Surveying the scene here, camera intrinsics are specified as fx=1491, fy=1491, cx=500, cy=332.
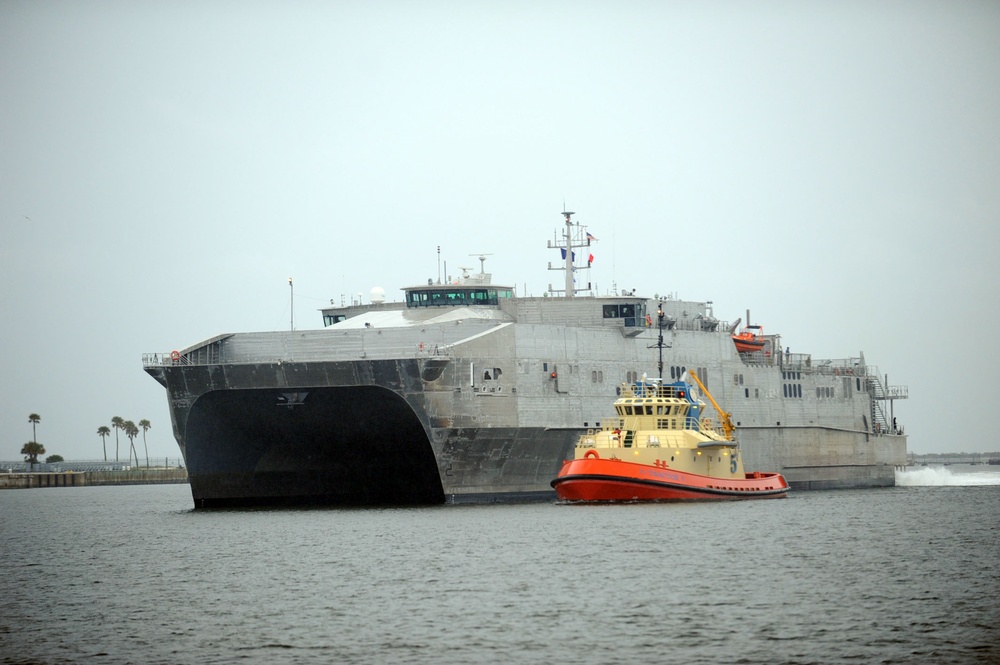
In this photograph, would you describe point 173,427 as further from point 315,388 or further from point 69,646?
point 69,646

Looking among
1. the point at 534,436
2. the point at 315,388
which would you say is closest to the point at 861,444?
the point at 534,436

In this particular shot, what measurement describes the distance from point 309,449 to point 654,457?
552 inches

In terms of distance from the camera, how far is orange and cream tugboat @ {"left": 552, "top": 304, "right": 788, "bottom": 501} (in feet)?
172

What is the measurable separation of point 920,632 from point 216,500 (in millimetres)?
37840

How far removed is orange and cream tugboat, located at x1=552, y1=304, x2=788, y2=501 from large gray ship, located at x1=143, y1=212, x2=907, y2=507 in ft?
10.6

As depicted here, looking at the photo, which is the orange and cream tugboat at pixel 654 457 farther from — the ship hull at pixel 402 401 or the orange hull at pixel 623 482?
the ship hull at pixel 402 401

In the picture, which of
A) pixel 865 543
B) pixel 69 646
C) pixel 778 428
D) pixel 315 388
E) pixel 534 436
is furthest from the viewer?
pixel 778 428

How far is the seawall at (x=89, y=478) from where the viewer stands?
121 metres

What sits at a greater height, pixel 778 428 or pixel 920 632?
pixel 778 428

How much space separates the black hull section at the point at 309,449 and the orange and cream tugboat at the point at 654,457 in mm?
6408

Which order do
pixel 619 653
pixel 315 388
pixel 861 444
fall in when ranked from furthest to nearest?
pixel 861 444 → pixel 315 388 → pixel 619 653

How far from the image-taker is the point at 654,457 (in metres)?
53.4

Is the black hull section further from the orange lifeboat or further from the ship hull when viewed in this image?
the orange lifeboat

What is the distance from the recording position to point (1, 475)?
4894 inches
